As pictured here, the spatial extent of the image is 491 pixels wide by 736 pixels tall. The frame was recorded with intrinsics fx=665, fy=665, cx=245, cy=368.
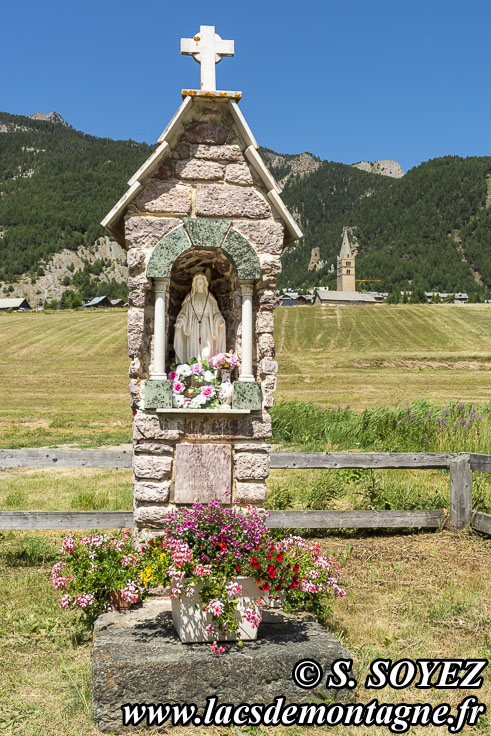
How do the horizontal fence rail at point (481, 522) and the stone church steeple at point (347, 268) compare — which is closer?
the horizontal fence rail at point (481, 522)

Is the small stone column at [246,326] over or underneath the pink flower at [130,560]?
over

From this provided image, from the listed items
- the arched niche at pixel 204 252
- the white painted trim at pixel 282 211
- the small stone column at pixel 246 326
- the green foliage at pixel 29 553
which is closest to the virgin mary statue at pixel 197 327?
the arched niche at pixel 204 252

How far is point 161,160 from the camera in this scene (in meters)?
6.27

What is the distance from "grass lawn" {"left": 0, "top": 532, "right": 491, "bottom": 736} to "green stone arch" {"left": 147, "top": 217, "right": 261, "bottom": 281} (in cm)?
333

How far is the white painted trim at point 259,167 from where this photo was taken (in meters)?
6.32

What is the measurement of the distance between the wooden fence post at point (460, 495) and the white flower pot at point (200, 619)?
4656 millimetres

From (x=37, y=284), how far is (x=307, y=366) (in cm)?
13754

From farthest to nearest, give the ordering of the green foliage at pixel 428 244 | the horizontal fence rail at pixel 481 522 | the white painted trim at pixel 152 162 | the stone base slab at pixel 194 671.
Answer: the green foliage at pixel 428 244
the horizontal fence rail at pixel 481 522
the white painted trim at pixel 152 162
the stone base slab at pixel 194 671

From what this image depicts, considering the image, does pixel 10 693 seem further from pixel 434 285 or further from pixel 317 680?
pixel 434 285

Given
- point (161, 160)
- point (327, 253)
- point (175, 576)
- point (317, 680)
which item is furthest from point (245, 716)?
point (327, 253)

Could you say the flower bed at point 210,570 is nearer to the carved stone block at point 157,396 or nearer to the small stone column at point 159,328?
the carved stone block at point 157,396

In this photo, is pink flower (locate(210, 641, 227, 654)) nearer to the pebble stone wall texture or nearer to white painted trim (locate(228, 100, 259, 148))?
the pebble stone wall texture

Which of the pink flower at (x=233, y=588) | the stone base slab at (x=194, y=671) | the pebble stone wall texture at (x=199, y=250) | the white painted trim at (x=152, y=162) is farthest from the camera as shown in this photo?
the pebble stone wall texture at (x=199, y=250)

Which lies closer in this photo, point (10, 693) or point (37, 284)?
point (10, 693)
